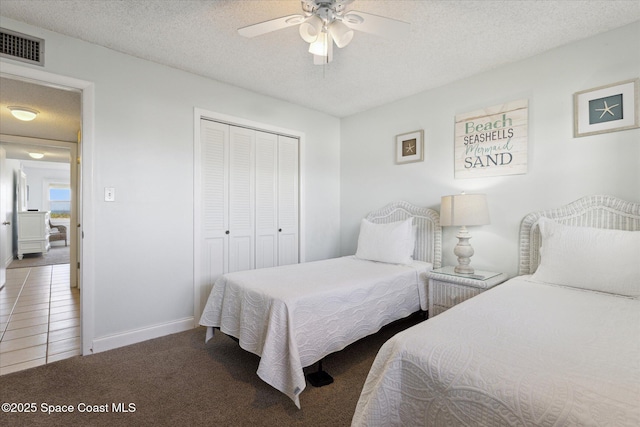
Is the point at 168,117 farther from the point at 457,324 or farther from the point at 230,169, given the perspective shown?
the point at 457,324

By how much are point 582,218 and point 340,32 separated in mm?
2171

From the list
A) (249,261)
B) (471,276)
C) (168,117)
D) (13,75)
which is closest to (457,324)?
(471,276)

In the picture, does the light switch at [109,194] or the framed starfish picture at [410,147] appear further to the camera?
the framed starfish picture at [410,147]

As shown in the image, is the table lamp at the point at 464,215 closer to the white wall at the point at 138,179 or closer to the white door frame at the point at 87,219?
the white wall at the point at 138,179

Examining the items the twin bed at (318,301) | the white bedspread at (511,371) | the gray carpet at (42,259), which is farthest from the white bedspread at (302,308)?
the gray carpet at (42,259)

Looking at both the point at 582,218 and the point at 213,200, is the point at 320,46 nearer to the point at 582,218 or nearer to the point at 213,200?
the point at 213,200

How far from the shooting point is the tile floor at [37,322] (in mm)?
2326

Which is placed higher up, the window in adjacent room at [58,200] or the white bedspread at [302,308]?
the window in adjacent room at [58,200]

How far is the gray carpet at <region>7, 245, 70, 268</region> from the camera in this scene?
618cm

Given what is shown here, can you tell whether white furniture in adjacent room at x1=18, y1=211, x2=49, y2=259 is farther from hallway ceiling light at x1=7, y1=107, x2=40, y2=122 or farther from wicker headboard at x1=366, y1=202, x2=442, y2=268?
wicker headboard at x1=366, y1=202, x2=442, y2=268

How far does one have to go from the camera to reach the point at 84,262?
2338mm

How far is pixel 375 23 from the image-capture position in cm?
169

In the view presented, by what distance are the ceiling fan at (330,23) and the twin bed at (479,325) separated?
5.17 feet

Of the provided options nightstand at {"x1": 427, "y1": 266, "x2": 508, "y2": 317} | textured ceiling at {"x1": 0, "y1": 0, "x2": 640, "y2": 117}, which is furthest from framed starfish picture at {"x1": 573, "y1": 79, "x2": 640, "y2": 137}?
nightstand at {"x1": 427, "y1": 266, "x2": 508, "y2": 317}
